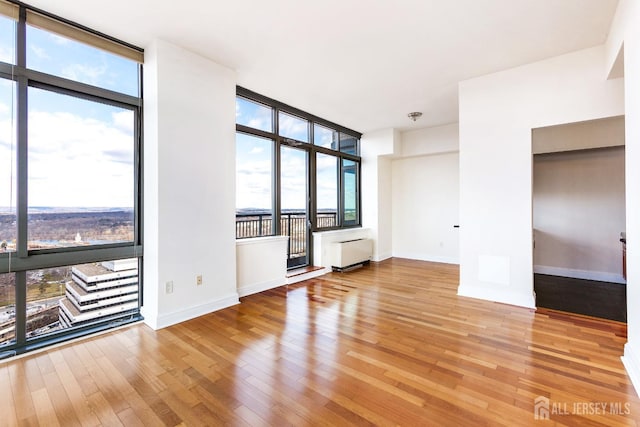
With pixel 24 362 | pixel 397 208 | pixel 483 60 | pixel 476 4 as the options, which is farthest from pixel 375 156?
pixel 24 362

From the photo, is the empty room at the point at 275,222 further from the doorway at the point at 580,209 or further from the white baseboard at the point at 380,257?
the white baseboard at the point at 380,257

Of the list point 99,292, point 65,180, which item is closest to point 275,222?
point 99,292

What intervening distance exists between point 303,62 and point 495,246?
10.8 ft

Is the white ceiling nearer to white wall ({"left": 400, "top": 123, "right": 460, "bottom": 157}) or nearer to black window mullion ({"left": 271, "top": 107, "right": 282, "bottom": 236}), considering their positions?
black window mullion ({"left": 271, "top": 107, "right": 282, "bottom": 236})

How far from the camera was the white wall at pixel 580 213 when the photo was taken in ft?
14.6

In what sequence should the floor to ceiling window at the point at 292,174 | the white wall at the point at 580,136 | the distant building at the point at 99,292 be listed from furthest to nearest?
the floor to ceiling window at the point at 292,174
the white wall at the point at 580,136
the distant building at the point at 99,292

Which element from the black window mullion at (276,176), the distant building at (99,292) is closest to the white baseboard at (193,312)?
the distant building at (99,292)

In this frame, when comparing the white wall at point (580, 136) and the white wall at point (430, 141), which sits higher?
the white wall at point (430, 141)

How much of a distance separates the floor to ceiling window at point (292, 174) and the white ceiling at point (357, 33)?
662 millimetres

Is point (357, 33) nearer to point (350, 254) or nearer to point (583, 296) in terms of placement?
point (350, 254)

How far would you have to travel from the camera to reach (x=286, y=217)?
4.89 metres

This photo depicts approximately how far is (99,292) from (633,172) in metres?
4.65

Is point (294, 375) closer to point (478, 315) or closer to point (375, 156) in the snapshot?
point (478, 315)

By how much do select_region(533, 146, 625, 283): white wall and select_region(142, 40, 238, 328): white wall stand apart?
5.21 m
